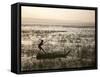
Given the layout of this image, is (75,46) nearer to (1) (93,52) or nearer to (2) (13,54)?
(1) (93,52)

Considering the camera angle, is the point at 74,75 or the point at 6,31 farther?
the point at 74,75

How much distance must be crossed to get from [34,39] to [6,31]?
0.24 meters

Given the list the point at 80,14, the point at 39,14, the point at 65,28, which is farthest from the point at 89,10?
the point at 39,14

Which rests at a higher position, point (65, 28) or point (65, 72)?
point (65, 28)

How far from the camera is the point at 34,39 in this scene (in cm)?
245

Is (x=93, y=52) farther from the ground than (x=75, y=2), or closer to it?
closer to it

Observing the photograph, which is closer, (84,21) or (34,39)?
(34,39)

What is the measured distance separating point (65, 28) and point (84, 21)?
213mm

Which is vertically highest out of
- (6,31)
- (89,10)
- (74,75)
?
(89,10)

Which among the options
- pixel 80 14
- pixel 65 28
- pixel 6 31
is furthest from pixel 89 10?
pixel 6 31

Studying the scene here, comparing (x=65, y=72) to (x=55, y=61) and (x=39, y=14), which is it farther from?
(x=39, y=14)

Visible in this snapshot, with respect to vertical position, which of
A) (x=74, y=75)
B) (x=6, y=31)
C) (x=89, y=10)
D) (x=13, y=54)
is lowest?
(x=74, y=75)

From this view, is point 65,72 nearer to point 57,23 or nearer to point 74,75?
point 74,75

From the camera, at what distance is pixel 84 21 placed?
2676 mm
